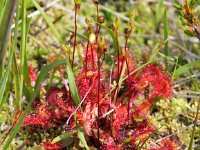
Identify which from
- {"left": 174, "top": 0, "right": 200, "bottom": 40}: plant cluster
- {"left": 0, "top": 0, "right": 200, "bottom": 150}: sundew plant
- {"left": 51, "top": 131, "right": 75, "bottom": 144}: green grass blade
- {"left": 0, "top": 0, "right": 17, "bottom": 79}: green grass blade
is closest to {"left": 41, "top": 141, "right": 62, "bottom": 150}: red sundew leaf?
{"left": 0, "top": 0, "right": 200, "bottom": 150}: sundew plant

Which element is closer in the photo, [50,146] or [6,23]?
[6,23]

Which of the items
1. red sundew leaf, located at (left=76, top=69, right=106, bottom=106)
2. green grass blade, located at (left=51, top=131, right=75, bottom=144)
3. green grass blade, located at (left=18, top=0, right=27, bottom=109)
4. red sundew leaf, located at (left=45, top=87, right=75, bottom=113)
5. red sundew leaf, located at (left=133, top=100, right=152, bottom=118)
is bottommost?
red sundew leaf, located at (left=133, top=100, right=152, bottom=118)

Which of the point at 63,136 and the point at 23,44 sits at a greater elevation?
the point at 23,44

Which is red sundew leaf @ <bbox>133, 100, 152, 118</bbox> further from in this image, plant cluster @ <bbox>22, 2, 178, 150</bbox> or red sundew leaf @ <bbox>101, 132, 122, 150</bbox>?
red sundew leaf @ <bbox>101, 132, 122, 150</bbox>

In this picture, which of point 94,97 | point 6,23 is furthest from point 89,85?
point 6,23

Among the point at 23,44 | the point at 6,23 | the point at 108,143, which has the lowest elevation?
the point at 108,143

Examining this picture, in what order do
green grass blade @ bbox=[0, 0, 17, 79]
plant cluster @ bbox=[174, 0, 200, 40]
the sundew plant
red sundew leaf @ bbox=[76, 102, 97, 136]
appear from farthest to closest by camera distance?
1. plant cluster @ bbox=[174, 0, 200, 40]
2. red sundew leaf @ bbox=[76, 102, 97, 136]
3. the sundew plant
4. green grass blade @ bbox=[0, 0, 17, 79]

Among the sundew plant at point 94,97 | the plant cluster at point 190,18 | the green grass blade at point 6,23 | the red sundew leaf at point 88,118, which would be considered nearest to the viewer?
the green grass blade at point 6,23

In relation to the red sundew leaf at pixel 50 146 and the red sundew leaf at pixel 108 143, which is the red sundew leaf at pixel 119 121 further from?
the red sundew leaf at pixel 50 146

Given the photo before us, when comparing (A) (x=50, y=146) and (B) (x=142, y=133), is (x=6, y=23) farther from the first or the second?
(B) (x=142, y=133)

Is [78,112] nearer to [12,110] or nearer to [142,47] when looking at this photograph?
[12,110]

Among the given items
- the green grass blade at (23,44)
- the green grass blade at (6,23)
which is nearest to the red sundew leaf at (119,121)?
the green grass blade at (23,44)

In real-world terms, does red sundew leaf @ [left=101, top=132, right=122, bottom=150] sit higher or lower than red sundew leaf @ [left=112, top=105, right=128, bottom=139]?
lower
